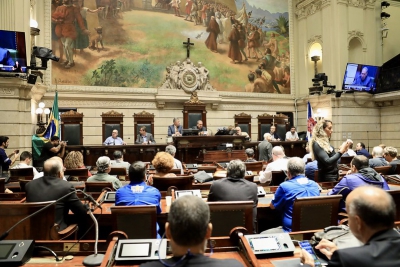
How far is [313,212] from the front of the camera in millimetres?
2943

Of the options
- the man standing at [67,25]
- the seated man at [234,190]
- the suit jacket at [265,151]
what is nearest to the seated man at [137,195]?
the seated man at [234,190]

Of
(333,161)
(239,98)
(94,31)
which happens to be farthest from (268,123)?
(333,161)

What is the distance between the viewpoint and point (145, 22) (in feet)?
40.7

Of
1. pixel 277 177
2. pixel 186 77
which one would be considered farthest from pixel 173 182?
pixel 186 77

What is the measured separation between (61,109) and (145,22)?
15.7 ft

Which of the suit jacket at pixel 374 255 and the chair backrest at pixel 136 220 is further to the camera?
the chair backrest at pixel 136 220

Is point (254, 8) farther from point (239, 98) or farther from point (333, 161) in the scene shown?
point (333, 161)

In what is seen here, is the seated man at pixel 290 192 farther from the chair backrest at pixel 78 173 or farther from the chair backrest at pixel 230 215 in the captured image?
the chair backrest at pixel 78 173

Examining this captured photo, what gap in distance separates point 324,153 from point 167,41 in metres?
9.86

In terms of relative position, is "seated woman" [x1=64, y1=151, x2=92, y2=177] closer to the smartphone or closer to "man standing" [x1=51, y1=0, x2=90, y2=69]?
the smartphone

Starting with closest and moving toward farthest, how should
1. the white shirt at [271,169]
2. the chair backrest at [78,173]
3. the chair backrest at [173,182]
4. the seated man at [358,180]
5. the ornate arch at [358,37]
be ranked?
the seated man at [358,180] → the chair backrest at [173,182] → the white shirt at [271,169] → the chair backrest at [78,173] → the ornate arch at [358,37]

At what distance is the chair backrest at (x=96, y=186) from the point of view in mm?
4023

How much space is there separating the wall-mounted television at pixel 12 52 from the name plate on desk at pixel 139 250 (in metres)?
7.72

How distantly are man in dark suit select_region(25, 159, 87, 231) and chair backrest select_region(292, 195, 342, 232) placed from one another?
204cm
